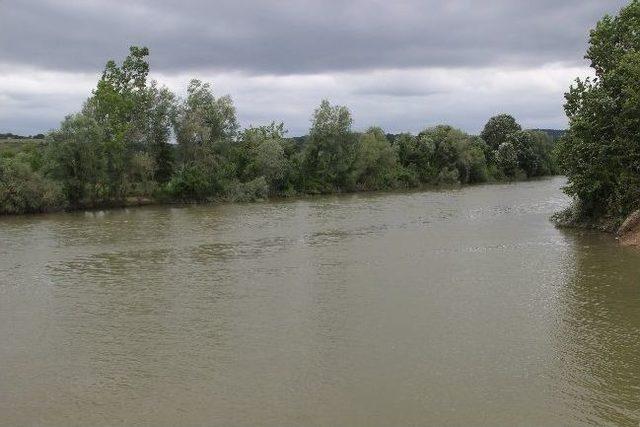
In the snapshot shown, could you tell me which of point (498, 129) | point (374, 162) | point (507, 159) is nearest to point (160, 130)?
point (374, 162)

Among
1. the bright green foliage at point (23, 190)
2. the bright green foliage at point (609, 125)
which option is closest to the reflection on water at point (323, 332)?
the bright green foliage at point (609, 125)

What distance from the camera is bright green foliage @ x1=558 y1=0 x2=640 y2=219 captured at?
33.2 metres

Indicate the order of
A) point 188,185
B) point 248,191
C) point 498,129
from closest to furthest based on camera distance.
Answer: point 188,185, point 248,191, point 498,129

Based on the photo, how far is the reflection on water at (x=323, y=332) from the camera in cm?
1216

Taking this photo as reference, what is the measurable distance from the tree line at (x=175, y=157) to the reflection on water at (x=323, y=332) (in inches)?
795

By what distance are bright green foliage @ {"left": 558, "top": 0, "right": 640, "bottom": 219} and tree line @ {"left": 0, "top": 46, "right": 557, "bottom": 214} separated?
17.3 feet

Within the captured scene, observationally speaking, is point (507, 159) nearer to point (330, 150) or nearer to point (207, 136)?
point (330, 150)

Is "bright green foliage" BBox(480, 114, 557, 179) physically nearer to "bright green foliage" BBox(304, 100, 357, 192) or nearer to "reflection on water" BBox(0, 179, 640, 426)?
"bright green foliage" BBox(304, 100, 357, 192)

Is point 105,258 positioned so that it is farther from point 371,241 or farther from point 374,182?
point 374,182

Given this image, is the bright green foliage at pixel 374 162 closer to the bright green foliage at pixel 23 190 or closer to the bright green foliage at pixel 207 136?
the bright green foliage at pixel 207 136

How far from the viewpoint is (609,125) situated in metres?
33.9

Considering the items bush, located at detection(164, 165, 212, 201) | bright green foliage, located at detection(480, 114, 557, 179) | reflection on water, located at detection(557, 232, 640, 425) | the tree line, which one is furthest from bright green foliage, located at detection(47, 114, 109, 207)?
bright green foliage, located at detection(480, 114, 557, 179)

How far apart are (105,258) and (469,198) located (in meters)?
45.6

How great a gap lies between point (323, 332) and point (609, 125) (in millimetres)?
24652
